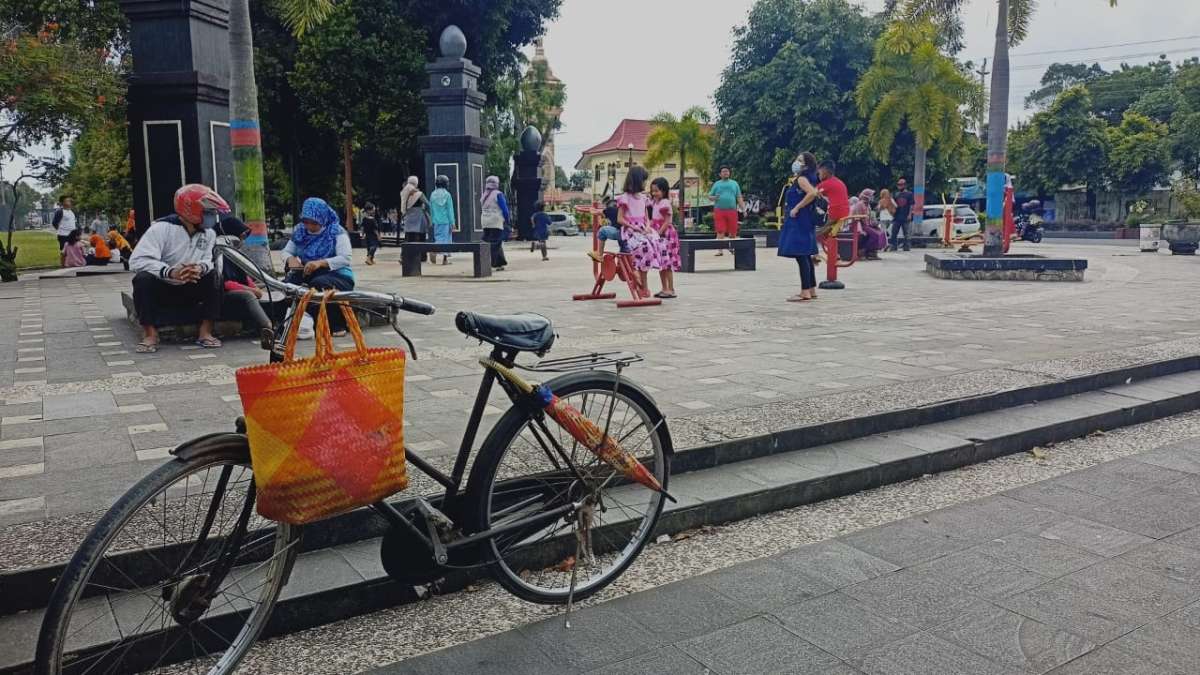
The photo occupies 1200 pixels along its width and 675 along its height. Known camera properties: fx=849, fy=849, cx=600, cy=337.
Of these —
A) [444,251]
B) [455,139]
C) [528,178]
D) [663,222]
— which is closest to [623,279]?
[663,222]

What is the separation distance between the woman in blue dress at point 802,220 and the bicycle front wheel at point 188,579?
8551 millimetres

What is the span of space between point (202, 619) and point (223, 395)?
121 inches

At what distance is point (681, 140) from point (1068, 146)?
2107 cm

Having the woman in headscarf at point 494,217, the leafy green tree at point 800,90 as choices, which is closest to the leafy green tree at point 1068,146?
the leafy green tree at point 800,90

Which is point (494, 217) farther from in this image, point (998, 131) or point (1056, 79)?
point (1056, 79)

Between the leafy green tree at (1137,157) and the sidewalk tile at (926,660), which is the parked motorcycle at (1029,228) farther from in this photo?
the sidewalk tile at (926,660)

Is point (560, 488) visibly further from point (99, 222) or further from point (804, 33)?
point (804, 33)

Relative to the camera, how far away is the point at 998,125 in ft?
51.3

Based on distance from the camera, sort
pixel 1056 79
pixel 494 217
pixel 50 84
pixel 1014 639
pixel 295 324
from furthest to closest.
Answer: pixel 1056 79
pixel 494 217
pixel 50 84
pixel 1014 639
pixel 295 324

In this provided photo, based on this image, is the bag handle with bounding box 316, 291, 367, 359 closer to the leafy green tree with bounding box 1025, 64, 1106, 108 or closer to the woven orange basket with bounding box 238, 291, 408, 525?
the woven orange basket with bounding box 238, 291, 408, 525

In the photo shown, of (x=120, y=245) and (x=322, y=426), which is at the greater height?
(x=120, y=245)

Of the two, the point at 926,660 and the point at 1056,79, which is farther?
the point at 1056,79

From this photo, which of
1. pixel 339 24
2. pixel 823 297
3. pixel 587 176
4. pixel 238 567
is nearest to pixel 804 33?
pixel 339 24

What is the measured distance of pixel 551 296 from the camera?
1151 cm
